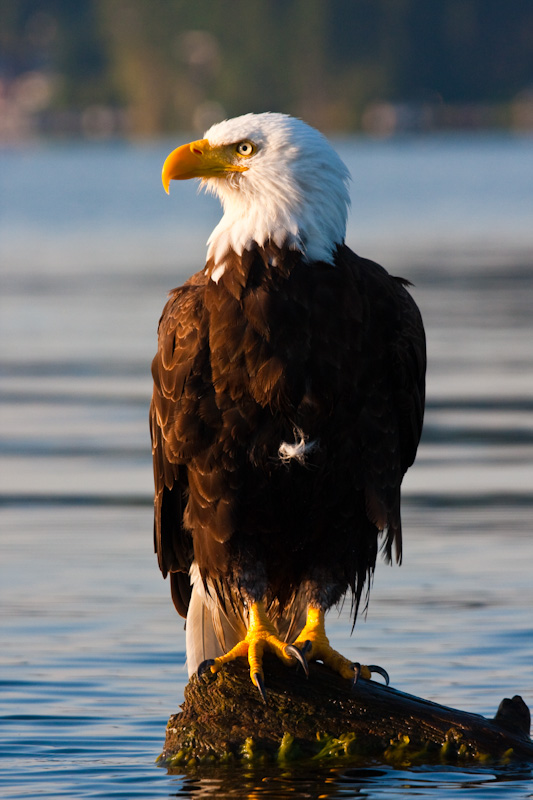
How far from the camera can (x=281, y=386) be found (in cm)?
559

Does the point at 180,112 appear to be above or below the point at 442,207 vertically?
above

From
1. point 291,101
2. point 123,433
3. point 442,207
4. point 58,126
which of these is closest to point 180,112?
point 291,101

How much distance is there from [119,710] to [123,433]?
483cm

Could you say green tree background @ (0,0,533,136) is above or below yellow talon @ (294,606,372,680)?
above

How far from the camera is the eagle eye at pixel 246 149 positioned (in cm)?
581

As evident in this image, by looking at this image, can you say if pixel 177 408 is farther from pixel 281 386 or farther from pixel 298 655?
pixel 298 655

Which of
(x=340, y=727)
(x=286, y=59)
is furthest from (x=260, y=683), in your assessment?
(x=286, y=59)

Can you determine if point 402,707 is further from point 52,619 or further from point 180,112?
point 180,112

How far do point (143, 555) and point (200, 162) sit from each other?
3.08m

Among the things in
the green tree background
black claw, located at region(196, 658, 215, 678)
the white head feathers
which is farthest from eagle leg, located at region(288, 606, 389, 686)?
the green tree background

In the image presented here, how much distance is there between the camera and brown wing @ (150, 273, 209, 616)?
225 inches

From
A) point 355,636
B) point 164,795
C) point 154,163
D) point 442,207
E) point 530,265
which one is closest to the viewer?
point 164,795

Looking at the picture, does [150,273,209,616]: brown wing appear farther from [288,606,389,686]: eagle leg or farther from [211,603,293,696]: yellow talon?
[288,606,389,686]: eagle leg

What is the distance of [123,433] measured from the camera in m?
11.3
